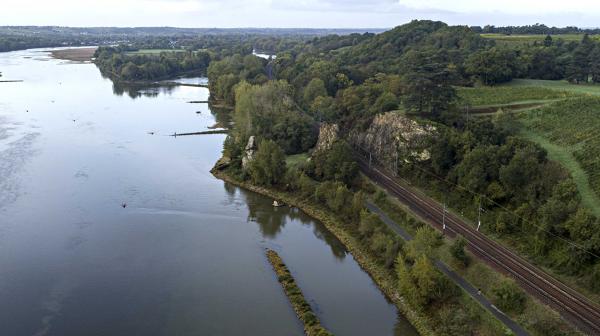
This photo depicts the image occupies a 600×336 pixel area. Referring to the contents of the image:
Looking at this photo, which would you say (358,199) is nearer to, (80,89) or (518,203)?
(518,203)

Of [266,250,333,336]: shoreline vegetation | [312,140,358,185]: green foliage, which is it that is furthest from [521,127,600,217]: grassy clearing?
[266,250,333,336]: shoreline vegetation

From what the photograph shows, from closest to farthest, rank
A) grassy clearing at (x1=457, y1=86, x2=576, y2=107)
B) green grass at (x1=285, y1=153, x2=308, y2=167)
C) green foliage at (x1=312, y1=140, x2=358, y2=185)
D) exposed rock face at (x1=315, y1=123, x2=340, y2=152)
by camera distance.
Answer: green foliage at (x1=312, y1=140, x2=358, y2=185), exposed rock face at (x1=315, y1=123, x2=340, y2=152), green grass at (x1=285, y1=153, x2=308, y2=167), grassy clearing at (x1=457, y1=86, x2=576, y2=107)

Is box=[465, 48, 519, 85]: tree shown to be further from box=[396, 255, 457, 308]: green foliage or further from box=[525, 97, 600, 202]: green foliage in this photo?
box=[396, 255, 457, 308]: green foliage

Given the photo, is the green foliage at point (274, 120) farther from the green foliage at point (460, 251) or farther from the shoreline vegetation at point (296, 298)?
the green foliage at point (460, 251)

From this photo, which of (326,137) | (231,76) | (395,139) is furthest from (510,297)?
(231,76)

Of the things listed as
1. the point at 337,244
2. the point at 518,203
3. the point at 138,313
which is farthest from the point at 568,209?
the point at 138,313

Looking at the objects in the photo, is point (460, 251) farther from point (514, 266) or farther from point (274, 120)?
point (274, 120)
